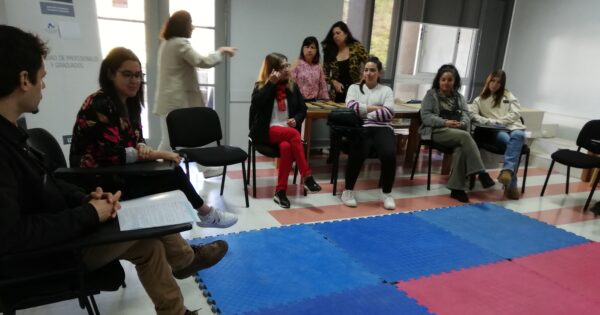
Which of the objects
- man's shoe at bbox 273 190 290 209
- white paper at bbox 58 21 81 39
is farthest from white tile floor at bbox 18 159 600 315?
white paper at bbox 58 21 81 39

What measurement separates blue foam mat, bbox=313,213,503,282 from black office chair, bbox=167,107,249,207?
0.83 m

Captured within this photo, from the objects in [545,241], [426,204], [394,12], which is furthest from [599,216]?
[394,12]

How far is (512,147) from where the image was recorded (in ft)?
12.7

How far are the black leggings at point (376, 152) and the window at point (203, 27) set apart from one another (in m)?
1.94

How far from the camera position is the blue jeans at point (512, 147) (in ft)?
12.7

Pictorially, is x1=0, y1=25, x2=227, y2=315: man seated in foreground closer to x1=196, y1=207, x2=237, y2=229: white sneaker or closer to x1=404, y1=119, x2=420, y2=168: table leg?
x1=196, y1=207, x2=237, y2=229: white sneaker

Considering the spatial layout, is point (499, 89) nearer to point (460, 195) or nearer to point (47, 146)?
point (460, 195)

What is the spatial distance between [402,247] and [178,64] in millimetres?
2288

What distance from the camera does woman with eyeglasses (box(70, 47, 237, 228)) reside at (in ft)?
6.36

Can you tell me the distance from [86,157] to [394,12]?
187 inches

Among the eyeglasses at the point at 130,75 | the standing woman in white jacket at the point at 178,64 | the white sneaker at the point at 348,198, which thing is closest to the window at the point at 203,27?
the standing woman in white jacket at the point at 178,64

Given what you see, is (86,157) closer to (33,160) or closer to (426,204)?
(33,160)

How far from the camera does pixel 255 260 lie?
242 cm

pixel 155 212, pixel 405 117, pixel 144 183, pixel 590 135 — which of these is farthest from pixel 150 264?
pixel 590 135
